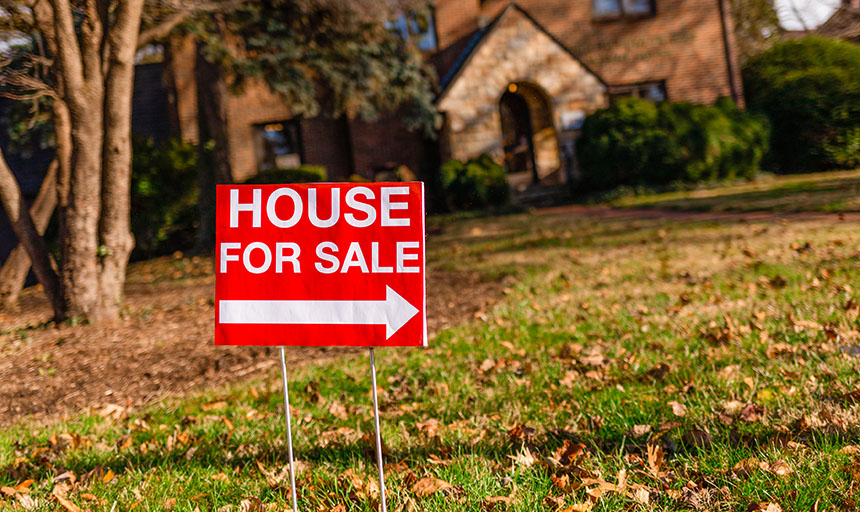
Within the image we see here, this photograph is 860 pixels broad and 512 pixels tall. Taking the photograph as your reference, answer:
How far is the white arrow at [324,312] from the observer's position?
1942 millimetres

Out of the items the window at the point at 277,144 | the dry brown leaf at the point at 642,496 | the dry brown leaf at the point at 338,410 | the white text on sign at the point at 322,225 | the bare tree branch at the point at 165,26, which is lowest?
A: the dry brown leaf at the point at 642,496

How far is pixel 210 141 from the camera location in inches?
495

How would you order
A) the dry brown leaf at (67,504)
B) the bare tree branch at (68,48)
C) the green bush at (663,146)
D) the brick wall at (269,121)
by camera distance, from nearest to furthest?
the dry brown leaf at (67,504), the bare tree branch at (68,48), the green bush at (663,146), the brick wall at (269,121)

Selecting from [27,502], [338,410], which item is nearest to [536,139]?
[338,410]

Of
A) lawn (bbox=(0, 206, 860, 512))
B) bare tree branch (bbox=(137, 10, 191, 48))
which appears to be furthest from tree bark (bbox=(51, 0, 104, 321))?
lawn (bbox=(0, 206, 860, 512))

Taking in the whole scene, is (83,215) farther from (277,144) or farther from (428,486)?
(277,144)

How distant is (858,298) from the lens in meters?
4.24

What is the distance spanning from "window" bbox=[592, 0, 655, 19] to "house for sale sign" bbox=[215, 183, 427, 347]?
19.3m

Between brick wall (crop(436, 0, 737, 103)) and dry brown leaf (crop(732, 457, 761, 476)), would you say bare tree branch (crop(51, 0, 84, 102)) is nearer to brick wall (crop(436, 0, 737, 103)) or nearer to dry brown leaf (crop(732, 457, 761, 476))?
dry brown leaf (crop(732, 457, 761, 476))

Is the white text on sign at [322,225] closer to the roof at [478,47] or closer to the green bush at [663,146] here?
the green bush at [663,146]

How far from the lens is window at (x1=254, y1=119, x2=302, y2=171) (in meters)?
19.0

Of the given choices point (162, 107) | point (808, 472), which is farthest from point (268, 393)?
point (162, 107)

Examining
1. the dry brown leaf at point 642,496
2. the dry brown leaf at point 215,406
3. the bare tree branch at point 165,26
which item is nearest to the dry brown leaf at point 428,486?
the dry brown leaf at point 642,496

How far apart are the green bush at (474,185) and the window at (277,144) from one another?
6.15 m
